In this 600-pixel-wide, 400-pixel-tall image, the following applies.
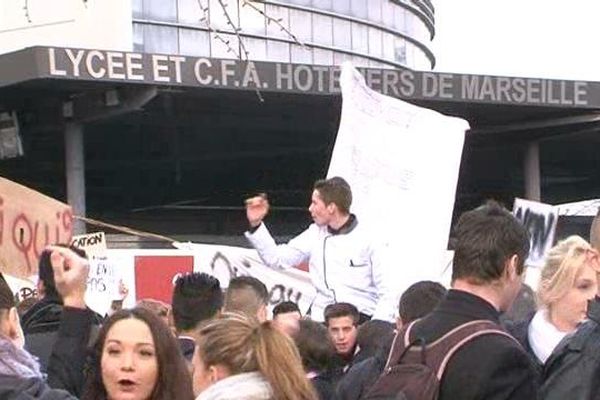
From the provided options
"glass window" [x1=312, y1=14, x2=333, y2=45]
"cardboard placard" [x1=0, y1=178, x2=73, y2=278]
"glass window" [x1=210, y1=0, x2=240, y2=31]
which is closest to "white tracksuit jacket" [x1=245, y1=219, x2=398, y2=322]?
"glass window" [x1=210, y1=0, x2=240, y2=31]

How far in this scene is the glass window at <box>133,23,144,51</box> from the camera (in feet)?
123

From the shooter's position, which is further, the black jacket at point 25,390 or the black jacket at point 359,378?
the black jacket at point 359,378

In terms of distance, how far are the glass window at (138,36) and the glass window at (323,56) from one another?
6.69 meters

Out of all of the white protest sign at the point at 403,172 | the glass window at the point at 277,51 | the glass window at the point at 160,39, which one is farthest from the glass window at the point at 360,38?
the white protest sign at the point at 403,172

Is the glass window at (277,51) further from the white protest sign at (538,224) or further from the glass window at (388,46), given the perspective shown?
the white protest sign at (538,224)

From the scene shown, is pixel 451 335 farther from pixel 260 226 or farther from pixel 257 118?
pixel 257 118

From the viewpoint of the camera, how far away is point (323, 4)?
44.2 m

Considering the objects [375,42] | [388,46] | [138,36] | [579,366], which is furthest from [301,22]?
[579,366]

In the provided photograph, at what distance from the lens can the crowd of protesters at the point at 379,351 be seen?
4.12 m

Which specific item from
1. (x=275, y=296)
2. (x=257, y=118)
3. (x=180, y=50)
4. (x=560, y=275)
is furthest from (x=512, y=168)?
(x=560, y=275)

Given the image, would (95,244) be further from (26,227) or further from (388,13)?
(388,13)

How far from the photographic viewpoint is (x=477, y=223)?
177 inches

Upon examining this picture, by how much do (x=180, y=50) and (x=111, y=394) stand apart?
35.3 meters

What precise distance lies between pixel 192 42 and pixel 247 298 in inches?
1312
